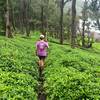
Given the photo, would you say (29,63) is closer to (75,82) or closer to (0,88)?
(75,82)

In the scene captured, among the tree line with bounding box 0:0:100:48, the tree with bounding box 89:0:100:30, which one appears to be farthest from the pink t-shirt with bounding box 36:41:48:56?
the tree with bounding box 89:0:100:30

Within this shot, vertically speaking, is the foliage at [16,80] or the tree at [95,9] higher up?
the tree at [95,9]

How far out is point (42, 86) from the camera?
1733 cm

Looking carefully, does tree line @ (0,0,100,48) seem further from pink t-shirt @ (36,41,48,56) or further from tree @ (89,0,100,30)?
pink t-shirt @ (36,41,48,56)

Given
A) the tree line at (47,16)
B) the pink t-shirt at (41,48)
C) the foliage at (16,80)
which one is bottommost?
the foliage at (16,80)

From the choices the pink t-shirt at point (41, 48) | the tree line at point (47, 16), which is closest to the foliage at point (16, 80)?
the pink t-shirt at point (41, 48)

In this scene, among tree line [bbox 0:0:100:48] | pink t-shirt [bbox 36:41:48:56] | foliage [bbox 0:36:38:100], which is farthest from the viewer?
tree line [bbox 0:0:100:48]

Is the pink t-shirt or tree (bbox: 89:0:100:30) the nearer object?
the pink t-shirt

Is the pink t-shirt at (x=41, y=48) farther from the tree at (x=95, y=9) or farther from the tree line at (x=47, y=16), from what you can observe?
the tree at (x=95, y=9)

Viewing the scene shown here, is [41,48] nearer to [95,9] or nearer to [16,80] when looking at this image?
[16,80]

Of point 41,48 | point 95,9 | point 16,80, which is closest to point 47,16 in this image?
point 95,9

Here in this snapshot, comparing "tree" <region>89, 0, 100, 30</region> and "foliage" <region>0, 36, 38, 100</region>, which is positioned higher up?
"tree" <region>89, 0, 100, 30</region>

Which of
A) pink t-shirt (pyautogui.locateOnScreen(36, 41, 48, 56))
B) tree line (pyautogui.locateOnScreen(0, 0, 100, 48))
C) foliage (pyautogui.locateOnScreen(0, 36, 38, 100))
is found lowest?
foliage (pyautogui.locateOnScreen(0, 36, 38, 100))

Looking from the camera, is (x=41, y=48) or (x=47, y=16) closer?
(x=41, y=48)
